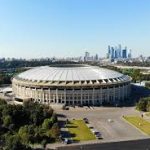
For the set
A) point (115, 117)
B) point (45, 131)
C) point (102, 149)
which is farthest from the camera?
point (115, 117)

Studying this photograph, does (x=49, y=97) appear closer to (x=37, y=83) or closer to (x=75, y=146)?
(x=37, y=83)

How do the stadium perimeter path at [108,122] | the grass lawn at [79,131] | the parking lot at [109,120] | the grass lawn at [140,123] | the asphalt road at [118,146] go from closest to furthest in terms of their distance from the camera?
the asphalt road at [118,146] → the stadium perimeter path at [108,122] → the grass lawn at [79,131] → the parking lot at [109,120] → the grass lawn at [140,123]

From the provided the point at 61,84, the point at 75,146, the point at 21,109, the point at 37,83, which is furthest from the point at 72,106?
the point at 75,146

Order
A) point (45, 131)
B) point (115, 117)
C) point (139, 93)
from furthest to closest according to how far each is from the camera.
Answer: point (139, 93)
point (115, 117)
point (45, 131)

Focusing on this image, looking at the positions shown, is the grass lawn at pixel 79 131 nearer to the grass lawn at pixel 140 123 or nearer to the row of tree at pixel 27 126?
the row of tree at pixel 27 126

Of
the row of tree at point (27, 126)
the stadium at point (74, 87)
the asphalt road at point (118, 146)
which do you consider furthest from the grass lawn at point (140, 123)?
the stadium at point (74, 87)

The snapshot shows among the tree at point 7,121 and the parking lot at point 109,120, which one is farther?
the tree at point 7,121

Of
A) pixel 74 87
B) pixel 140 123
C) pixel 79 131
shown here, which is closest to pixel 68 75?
pixel 74 87

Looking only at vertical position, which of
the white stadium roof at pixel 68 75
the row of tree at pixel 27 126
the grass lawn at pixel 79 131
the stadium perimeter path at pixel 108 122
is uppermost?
the white stadium roof at pixel 68 75
